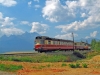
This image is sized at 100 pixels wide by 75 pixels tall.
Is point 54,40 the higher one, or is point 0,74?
point 54,40

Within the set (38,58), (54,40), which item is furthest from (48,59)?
(54,40)

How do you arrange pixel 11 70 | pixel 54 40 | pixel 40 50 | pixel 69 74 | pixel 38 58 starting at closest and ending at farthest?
pixel 69 74, pixel 11 70, pixel 38 58, pixel 40 50, pixel 54 40

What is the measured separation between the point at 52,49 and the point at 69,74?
38.0 meters

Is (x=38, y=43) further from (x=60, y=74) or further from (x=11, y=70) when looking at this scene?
(x=60, y=74)

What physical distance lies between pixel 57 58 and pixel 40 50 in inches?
517

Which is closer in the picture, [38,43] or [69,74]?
[69,74]

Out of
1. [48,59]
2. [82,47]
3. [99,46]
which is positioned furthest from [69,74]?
[99,46]

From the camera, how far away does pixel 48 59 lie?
43.9 m

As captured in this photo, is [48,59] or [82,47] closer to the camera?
[48,59]

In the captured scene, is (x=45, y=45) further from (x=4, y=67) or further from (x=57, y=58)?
(x=4, y=67)

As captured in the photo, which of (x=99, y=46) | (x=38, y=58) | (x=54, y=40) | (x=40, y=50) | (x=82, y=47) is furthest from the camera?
(x=99, y=46)

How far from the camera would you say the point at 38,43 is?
5859cm

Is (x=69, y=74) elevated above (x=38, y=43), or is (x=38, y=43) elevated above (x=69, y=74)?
(x=38, y=43)

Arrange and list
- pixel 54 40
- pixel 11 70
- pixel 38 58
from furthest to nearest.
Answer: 1. pixel 54 40
2. pixel 38 58
3. pixel 11 70
